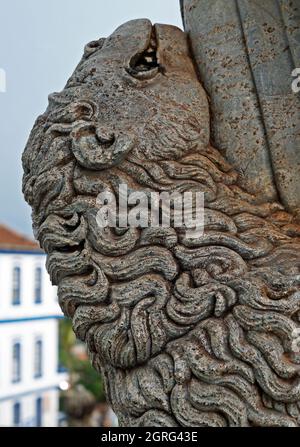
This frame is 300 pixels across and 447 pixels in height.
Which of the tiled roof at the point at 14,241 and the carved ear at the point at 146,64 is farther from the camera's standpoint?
the tiled roof at the point at 14,241

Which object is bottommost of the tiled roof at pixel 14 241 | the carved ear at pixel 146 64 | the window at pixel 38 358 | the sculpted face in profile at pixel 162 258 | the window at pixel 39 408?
the window at pixel 39 408

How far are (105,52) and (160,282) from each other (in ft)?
2.12

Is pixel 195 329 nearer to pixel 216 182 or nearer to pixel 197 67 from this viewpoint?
pixel 216 182

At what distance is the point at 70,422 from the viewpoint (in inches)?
903

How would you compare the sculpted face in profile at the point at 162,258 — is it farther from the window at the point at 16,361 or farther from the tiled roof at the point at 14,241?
the window at the point at 16,361

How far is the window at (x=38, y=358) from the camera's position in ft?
74.1

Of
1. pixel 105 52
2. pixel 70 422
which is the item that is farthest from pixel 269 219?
pixel 70 422

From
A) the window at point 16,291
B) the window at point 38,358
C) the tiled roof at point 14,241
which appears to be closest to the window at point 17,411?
the window at point 38,358

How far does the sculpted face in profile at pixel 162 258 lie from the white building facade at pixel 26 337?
60.7 feet

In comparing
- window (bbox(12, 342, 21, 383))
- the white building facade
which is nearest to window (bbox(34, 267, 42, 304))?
the white building facade

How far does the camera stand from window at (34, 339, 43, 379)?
2259 centimetres

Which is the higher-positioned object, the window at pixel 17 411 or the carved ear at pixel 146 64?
the carved ear at pixel 146 64
